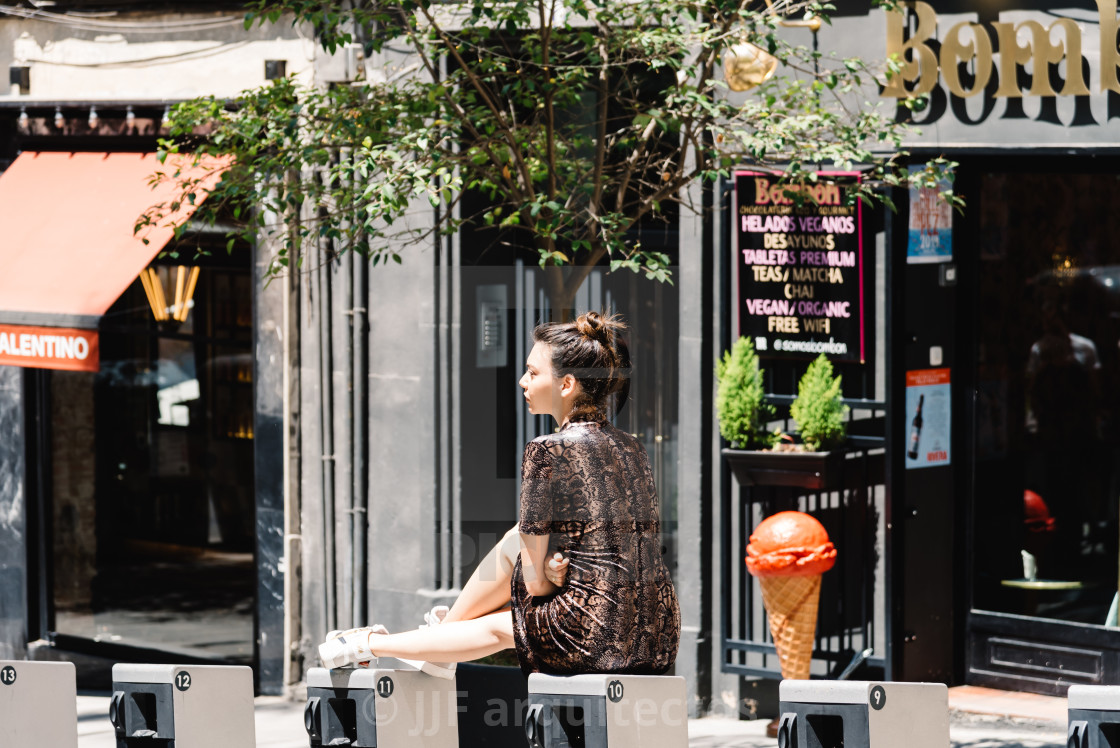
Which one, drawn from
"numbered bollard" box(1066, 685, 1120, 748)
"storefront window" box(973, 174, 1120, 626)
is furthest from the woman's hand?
"storefront window" box(973, 174, 1120, 626)

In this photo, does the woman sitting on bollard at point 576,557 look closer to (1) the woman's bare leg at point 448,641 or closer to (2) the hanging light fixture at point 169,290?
(1) the woman's bare leg at point 448,641

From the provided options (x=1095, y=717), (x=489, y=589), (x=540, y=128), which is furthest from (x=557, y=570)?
(x=540, y=128)

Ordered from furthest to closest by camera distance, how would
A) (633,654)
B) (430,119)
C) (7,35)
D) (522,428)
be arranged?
(7,35), (522,428), (430,119), (633,654)

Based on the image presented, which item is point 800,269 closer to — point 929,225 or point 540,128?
point 929,225

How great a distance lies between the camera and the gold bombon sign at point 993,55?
288 inches

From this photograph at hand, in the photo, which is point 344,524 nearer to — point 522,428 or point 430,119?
point 522,428

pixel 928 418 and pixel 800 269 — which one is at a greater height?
pixel 800 269

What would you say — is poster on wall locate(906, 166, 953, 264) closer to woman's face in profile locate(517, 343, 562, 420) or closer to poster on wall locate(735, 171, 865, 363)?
poster on wall locate(735, 171, 865, 363)

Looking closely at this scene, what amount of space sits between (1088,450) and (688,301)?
2.26 metres

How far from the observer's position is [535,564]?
4.51 metres

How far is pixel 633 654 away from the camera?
4547mm

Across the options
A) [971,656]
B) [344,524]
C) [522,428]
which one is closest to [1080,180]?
[971,656]

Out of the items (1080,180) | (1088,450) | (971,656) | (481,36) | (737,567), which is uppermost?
(481,36)

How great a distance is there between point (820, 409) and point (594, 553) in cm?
334
